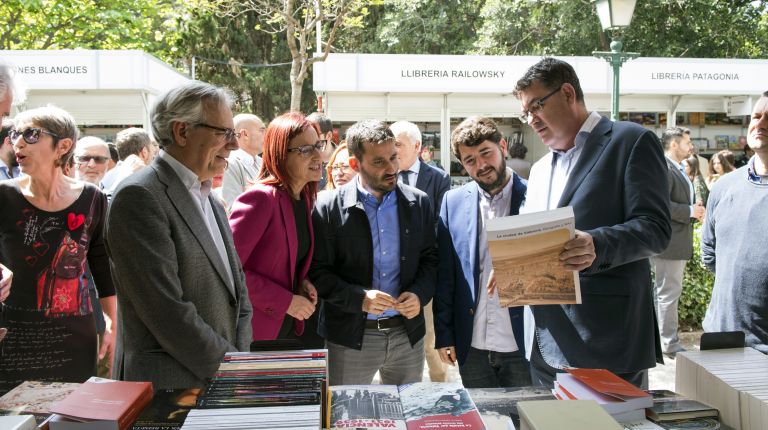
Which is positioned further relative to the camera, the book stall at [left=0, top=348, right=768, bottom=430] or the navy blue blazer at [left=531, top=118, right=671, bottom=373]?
the navy blue blazer at [left=531, top=118, right=671, bottom=373]

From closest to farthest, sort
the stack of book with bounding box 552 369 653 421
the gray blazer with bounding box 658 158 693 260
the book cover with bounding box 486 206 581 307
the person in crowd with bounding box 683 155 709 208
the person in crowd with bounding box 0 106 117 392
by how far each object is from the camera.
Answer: the stack of book with bounding box 552 369 653 421
the book cover with bounding box 486 206 581 307
the person in crowd with bounding box 0 106 117 392
the gray blazer with bounding box 658 158 693 260
the person in crowd with bounding box 683 155 709 208

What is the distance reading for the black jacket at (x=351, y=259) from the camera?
3121mm

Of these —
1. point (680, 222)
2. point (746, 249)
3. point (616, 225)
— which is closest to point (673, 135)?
point (680, 222)

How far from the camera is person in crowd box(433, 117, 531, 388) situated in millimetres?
3031

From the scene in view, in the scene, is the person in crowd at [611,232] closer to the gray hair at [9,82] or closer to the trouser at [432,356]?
the gray hair at [9,82]

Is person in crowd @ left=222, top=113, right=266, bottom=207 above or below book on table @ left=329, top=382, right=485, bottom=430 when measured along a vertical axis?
above

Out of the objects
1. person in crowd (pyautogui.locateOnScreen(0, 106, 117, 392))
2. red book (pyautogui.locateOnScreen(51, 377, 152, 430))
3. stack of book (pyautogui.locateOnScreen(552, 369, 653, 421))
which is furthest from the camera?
person in crowd (pyautogui.locateOnScreen(0, 106, 117, 392))

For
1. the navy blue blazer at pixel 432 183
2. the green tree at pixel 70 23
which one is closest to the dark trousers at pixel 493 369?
the navy blue blazer at pixel 432 183

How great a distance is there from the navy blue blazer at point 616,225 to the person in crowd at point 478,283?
631mm

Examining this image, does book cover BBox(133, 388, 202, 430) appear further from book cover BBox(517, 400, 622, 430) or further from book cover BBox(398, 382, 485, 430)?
book cover BBox(517, 400, 622, 430)

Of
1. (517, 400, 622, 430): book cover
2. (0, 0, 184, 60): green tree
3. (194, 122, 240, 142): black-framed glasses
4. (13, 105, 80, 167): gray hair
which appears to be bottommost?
(517, 400, 622, 430): book cover

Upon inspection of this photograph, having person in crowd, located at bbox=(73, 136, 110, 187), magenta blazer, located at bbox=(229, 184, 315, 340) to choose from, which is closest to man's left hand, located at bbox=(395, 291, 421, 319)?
magenta blazer, located at bbox=(229, 184, 315, 340)

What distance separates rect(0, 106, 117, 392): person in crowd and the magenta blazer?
788 millimetres

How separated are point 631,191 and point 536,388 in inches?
36.8
